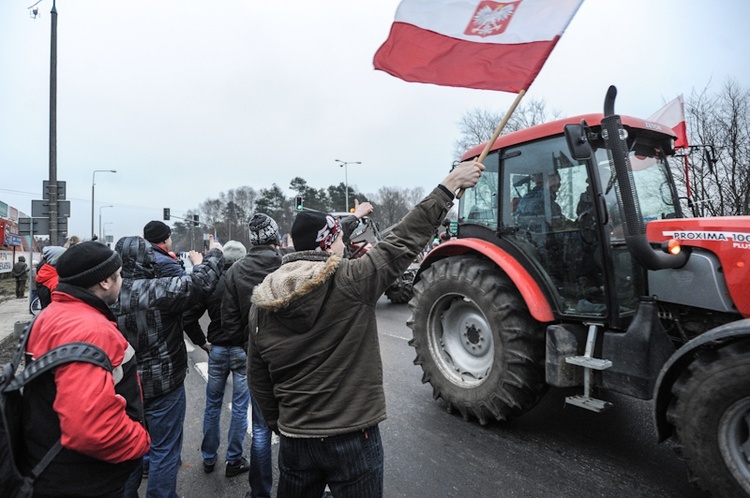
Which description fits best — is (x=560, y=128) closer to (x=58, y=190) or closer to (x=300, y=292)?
(x=300, y=292)

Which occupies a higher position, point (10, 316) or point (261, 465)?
point (261, 465)

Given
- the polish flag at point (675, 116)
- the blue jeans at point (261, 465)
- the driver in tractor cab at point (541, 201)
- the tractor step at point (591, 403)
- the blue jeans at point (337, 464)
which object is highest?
the polish flag at point (675, 116)

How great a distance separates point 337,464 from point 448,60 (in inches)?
89.0

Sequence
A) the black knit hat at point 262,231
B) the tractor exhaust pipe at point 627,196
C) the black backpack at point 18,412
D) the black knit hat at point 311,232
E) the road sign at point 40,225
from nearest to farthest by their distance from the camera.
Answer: the black backpack at point 18,412 < the black knit hat at point 311,232 < the tractor exhaust pipe at point 627,196 < the black knit hat at point 262,231 < the road sign at point 40,225

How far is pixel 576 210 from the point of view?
3.59 metres

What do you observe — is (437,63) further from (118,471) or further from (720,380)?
(118,471)

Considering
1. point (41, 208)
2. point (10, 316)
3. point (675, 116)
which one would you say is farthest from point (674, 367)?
point (10, 316)

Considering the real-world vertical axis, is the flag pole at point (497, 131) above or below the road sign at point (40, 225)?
above

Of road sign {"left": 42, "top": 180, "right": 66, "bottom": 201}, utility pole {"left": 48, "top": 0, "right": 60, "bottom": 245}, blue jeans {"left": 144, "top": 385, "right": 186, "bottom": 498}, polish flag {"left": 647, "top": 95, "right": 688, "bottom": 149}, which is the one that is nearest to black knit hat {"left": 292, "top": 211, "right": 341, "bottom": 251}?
blue jeans {"left": 144, "top": 385, "right": 186, "bottom": 498}

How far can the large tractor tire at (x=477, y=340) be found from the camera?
3646mm

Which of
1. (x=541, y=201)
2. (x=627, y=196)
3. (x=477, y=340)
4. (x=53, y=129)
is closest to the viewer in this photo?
(x=627, y=196)

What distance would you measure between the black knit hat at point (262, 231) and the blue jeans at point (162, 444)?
1.14 metres

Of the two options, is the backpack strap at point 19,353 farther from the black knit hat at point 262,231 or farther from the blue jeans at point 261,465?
the black knit hat at point 262,231

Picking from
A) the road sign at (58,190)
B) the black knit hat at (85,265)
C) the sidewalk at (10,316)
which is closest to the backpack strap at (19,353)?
the black knit hat at (85,265)
